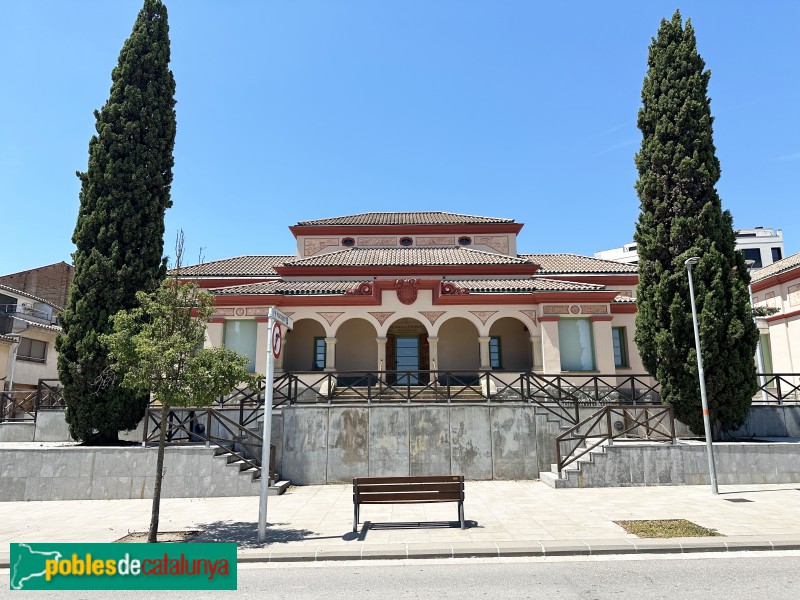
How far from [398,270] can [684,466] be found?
13450mm

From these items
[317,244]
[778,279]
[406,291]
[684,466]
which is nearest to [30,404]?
[317,244]

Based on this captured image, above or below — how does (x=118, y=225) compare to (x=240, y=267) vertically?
below

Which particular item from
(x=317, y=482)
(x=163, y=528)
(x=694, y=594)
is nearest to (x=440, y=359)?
(x=317, y=482)

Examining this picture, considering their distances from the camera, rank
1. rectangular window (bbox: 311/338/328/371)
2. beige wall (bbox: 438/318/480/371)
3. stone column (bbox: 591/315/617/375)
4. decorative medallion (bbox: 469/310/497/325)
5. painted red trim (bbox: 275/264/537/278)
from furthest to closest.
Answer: painted red trim (bbox: 275/264/537/278), beige wall (bbox: 438/318/480/371), rectangular window (bbox: 311/338/328/371), decorative medallion (bbox: 469/310/497/325), stone column (bbox: 591/315/617/375)

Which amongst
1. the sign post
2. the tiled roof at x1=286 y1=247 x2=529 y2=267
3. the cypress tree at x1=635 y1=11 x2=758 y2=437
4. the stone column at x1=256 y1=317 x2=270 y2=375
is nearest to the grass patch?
the sign post

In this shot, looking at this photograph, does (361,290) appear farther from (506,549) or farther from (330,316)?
(506,549)

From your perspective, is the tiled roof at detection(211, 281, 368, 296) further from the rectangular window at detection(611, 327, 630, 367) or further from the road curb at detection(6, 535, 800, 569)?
the road curb at detection(6, 535, 800, 569)

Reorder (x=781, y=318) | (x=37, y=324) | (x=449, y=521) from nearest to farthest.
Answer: (x=449, y=521) → (x=781, y=318) → (x=37, y=324)

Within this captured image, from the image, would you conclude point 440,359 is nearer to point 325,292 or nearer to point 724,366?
point 325,292

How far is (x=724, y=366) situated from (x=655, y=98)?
28.8 feet

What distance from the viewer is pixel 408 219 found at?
91.5ft

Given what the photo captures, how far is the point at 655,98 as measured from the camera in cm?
1595

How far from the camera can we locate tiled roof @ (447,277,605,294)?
63.6ft

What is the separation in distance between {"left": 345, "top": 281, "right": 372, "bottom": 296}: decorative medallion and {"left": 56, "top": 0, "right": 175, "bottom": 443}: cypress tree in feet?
23.2
